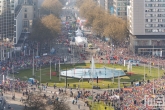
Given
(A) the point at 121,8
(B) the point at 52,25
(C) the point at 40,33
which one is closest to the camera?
(C) the point at 40,33

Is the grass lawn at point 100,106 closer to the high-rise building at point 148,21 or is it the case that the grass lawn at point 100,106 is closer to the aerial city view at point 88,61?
the aerial city view at point 88,61

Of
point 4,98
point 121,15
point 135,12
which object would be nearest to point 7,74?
point 4,98

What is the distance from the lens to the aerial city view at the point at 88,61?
65812mm

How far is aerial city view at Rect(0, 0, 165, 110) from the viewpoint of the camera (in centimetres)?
6581

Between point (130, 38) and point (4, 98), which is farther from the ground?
point (130, 38)

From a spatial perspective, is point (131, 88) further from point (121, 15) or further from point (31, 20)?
point (31, 20)

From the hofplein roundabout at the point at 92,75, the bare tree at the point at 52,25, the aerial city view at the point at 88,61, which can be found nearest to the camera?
the aerial city view at the point at 88,61

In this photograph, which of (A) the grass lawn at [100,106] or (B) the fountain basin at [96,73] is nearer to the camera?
(A) the grass lawn at [100,106]

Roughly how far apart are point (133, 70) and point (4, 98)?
31375 mm

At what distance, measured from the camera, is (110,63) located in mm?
99062

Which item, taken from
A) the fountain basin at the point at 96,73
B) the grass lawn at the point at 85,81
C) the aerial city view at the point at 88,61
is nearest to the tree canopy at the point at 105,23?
the aerial city view at the point at 88,61

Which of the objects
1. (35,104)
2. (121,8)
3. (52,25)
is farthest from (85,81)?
(121,8)

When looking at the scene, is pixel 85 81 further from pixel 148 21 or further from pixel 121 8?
pixel 121 8

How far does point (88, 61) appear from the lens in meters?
101
